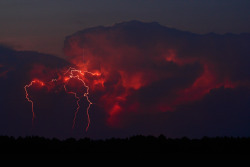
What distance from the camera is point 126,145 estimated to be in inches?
1491

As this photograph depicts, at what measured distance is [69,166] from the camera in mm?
29938

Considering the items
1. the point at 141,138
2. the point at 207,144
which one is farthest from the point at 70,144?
the point at 207,144

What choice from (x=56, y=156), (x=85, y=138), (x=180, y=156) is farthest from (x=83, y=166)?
(x=85, y=138)

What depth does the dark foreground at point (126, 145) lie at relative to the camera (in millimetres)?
36500

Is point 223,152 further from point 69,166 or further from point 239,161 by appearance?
point 69,166

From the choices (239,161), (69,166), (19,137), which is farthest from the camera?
(19,137)

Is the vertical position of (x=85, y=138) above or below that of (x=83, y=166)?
above

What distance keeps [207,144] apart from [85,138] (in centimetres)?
789

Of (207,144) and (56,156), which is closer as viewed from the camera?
(56,156)

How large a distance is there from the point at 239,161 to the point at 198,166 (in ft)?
10.8

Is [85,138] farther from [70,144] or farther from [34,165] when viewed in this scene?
[34,165]

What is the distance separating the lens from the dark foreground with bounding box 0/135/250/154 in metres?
36.5

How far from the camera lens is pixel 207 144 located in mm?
38719

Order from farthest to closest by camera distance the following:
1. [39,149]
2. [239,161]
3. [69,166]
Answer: [39,149] < [239,161] < [69,166]
